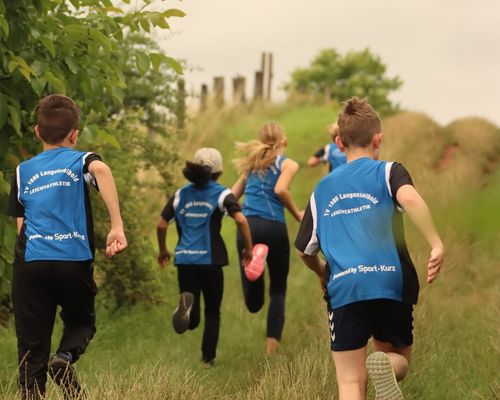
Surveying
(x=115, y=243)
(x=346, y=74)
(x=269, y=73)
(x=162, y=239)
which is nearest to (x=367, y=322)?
(x=115, y=243)

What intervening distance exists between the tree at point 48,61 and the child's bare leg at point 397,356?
7.26 feet

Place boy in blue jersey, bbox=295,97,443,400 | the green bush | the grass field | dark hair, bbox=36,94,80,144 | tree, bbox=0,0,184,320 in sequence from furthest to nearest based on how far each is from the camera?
the green bush
tree, bbox=0,0,184,320
dark hair, bbox=36,94,80,144
boy in blue jersey, bbox=295,97,443,400
the grass field

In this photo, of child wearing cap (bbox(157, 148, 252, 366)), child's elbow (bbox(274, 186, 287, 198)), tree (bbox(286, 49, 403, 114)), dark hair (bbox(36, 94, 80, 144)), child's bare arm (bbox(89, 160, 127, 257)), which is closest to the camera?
child's bare arm (bbox(89, 160, 127, 257))

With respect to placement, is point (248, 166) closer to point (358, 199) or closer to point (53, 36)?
point (53, 36)

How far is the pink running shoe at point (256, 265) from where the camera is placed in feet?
24.4

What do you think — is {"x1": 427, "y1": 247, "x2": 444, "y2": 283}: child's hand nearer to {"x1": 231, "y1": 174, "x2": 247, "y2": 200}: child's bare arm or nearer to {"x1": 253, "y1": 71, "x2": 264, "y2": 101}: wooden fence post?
{"x1": 231, "y1": 174, "x2": 247, "y2": 200}: child's bare arm

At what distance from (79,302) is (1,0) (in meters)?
1.79

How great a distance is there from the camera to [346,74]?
73.1m

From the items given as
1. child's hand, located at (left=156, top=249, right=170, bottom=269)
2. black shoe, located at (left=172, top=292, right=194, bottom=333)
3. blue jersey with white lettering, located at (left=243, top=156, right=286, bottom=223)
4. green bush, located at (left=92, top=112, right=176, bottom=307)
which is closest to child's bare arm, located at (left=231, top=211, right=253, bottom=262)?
blue jersey with white lettering, located at (left=243, top=156, right=286, bottom=223)

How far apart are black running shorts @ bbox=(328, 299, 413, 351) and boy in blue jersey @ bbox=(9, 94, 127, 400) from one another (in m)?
1.25

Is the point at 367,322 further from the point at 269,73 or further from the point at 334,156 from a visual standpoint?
the point at 269,73

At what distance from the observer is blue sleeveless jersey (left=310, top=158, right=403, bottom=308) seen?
13.0 ft

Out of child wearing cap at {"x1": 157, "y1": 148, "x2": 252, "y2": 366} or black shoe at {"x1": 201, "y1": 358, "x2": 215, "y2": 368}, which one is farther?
child wearing cap at {"x1": 157, "y1": 148, "x2": 252, "y2": 366}

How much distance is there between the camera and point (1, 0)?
16.4 feet
